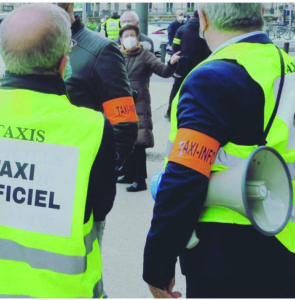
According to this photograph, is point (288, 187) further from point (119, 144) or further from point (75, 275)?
point (119, 144)

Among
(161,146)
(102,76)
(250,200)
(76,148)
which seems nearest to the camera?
(76,148)

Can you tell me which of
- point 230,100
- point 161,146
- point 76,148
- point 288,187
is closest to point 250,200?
point 288,187

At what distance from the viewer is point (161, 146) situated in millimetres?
7953

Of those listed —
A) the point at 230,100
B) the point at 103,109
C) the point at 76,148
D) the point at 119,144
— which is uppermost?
the point at 230,100

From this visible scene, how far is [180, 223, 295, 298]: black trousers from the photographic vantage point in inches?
77.9

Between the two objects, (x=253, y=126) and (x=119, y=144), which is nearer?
(x=253, y=126)

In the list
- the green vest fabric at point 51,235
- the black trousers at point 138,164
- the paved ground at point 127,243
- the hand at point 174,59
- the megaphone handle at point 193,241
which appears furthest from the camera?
the black trousers at point 138,164

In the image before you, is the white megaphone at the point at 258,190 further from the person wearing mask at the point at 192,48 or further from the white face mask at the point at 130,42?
the person wearing mask at the point at 192,48

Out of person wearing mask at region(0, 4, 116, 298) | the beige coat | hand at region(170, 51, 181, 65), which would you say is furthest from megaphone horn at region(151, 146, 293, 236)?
the beige coat

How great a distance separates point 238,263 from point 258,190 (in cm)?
25

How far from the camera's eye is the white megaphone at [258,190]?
6.25 ft

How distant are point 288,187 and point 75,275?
774 millimetres

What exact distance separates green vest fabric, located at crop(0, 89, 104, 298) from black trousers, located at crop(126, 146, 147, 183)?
4058mm

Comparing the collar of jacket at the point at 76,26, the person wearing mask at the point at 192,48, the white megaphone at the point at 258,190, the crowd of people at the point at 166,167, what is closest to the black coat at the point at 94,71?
the collar of jacket at the point at 76,26
